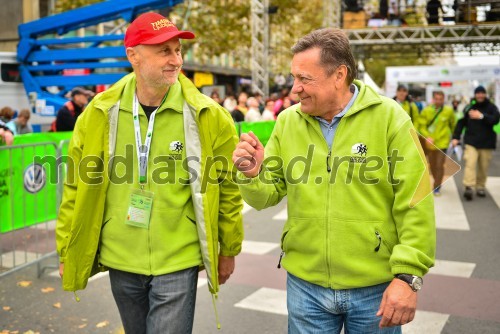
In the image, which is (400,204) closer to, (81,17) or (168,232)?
(168,232)

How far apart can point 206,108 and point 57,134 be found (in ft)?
20.3

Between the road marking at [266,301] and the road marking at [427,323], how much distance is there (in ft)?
3.31

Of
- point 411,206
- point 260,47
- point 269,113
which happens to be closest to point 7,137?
point 411,206

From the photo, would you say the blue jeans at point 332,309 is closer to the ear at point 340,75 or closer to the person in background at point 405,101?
the ear at point 340,75

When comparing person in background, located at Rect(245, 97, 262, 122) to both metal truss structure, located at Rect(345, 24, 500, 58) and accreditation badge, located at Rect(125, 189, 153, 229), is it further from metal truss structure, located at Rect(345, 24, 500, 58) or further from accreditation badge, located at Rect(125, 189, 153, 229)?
accreditation badge, located at Rect(125, 189, 153, 229)

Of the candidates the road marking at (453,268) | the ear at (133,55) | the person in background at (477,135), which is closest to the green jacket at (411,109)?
the person in background at (477,135)

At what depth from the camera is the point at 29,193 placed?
6.42m

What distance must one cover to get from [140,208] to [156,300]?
44 cm

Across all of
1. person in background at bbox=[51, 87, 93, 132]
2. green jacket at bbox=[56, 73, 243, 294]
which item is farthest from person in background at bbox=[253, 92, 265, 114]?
green jacket at bbox=[56, 73, 243, 294]

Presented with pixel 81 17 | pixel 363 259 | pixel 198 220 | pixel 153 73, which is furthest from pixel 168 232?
pixel 81 17

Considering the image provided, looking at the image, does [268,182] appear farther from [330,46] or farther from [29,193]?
[29,193]

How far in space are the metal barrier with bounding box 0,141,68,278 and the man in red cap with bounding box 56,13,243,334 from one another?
3.14 metres

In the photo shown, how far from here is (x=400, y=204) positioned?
2.39m

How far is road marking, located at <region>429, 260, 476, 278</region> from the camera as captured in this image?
6.13m
